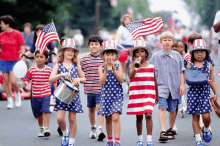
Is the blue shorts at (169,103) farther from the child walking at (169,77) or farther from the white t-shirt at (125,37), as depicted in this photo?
the white t-shirt at (125,37)

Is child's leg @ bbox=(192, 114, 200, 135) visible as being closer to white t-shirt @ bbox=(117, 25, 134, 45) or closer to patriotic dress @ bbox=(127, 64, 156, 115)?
patriotic dress @ bbox=(127, 64, 156, 115)

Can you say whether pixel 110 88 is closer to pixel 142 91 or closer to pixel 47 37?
pixel 142 91

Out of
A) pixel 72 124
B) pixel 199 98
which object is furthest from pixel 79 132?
pixel 199 98

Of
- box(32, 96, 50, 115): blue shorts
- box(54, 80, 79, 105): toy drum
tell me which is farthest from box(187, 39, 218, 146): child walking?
box(32, 96, 50, 115): blue shorts

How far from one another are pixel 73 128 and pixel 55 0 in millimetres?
28692

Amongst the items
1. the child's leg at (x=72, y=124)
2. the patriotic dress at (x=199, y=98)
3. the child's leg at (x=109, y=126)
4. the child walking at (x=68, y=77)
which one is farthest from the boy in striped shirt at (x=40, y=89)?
the patriotic dress at (x=199, y=98)

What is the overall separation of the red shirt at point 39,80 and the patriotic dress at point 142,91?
85.2 inches

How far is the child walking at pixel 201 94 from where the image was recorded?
6984mm

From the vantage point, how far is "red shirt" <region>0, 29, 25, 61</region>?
38.9 ft

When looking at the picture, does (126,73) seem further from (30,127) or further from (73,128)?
(73,128)

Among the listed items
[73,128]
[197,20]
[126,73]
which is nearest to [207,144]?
[73,128]

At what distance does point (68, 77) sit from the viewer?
6.89 metres

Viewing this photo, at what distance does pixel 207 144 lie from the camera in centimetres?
721

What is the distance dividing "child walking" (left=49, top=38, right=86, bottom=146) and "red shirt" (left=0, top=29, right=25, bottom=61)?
4.98m
